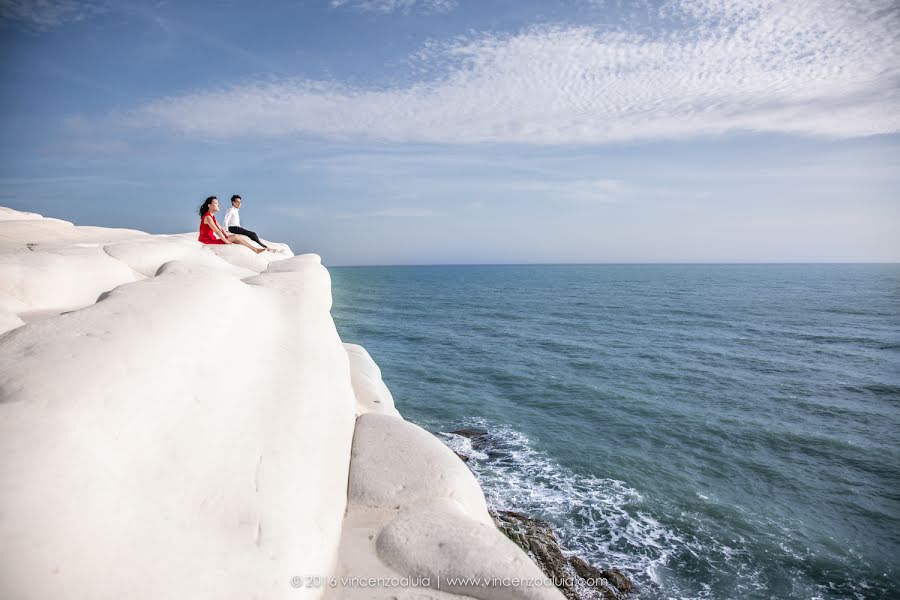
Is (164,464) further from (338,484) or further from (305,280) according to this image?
(305,280)

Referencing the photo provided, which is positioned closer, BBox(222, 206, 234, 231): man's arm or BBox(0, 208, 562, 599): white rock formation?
BBox(0, 208, 562, 599): white rock formation

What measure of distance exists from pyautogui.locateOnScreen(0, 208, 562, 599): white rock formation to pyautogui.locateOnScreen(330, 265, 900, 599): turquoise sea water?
829 cm

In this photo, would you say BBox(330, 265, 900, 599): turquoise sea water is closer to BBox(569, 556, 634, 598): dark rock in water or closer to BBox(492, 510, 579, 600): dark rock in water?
BBox(569, 556, 634, 598): dark rock in water

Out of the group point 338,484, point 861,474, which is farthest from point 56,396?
point 861,474

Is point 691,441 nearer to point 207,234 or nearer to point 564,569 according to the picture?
Result: point 564,569

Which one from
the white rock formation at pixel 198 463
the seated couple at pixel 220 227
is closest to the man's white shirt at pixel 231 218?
the seated couple at pixel 220 227

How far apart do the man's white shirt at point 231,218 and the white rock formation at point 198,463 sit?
20.1ft

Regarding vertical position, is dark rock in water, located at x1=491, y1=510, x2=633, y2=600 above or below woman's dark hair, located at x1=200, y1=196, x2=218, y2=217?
below

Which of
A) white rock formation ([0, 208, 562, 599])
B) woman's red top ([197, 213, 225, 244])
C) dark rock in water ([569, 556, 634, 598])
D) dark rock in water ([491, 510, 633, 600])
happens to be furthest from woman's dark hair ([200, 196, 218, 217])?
dark rock in water ([569, 556, 634, 598])

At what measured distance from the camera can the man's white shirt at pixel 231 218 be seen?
1256 cm

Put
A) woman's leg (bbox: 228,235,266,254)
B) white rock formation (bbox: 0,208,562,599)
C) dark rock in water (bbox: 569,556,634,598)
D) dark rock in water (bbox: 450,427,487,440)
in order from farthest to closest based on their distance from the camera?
1. dark rock in water (bbox: 450,427,487,440)
2. woman's leg (bbox: 228,235,266,254)
3. dark rock in water (bbox: 569,556,634,598)
4. white rock formation (bbox: 0,208,562,599)

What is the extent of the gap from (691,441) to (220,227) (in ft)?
58.7

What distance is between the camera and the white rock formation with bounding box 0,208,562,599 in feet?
9.07

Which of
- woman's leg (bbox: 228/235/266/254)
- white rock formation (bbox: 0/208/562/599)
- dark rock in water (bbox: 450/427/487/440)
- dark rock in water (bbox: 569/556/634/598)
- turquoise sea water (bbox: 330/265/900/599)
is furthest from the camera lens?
dark rock in water (bbox: 450/427/487/440)
